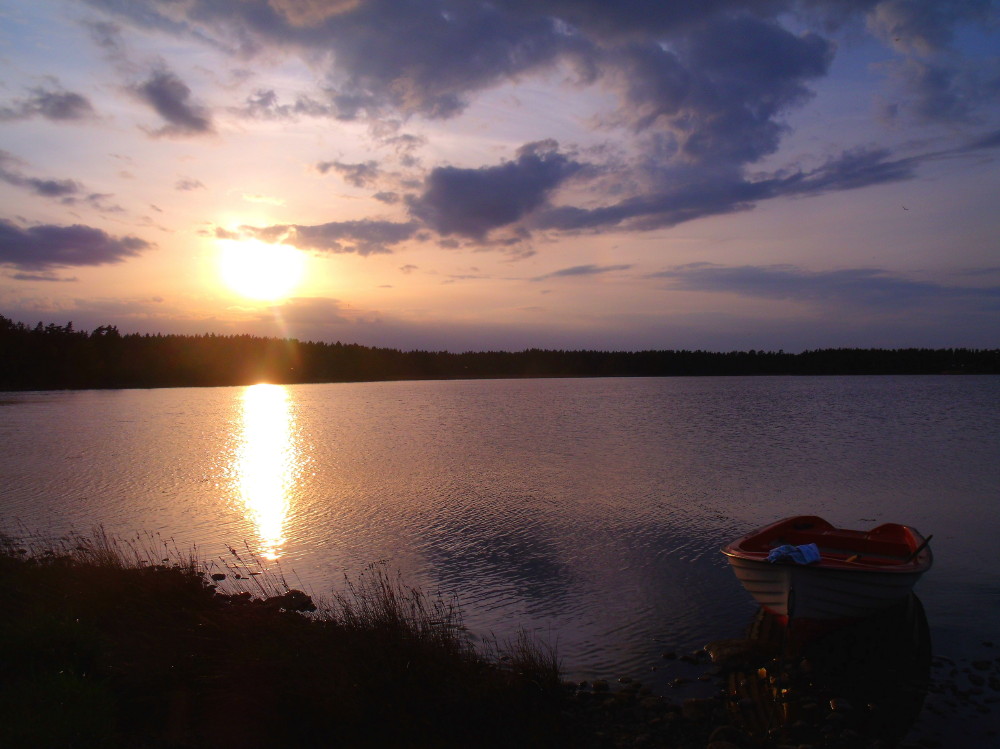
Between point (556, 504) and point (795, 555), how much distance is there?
10888 mm

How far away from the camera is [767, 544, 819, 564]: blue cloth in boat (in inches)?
395

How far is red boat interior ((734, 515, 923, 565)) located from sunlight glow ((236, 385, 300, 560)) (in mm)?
9901

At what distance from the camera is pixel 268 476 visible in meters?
27.7

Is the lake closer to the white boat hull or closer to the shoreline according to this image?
the shoreline

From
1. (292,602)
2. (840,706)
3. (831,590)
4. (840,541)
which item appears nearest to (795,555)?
(831,590)

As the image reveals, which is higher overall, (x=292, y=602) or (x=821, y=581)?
(x=821, y=581)

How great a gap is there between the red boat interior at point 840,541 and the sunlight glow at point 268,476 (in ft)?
32.5

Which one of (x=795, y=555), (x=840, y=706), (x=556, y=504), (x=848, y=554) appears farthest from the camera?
(x=556, y=504)

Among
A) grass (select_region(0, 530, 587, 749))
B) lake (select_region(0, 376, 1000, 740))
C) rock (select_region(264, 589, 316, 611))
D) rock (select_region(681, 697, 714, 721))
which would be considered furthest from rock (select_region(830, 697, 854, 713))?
rock (select_region(264, 589, 316, 611))

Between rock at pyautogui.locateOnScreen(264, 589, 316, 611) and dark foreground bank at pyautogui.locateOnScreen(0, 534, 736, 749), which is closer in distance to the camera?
dark foreground bank at pyautogui.locateOnScreen(0, 534, 736, 749)

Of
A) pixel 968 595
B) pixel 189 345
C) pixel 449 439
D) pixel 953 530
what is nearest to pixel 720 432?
pixel 449 439

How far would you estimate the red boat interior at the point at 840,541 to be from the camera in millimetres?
11586

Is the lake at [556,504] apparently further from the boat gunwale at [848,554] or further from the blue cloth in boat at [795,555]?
the blue cloth in boat at [795,555]

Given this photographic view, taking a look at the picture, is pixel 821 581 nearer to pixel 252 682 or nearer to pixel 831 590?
pixel 831 590
